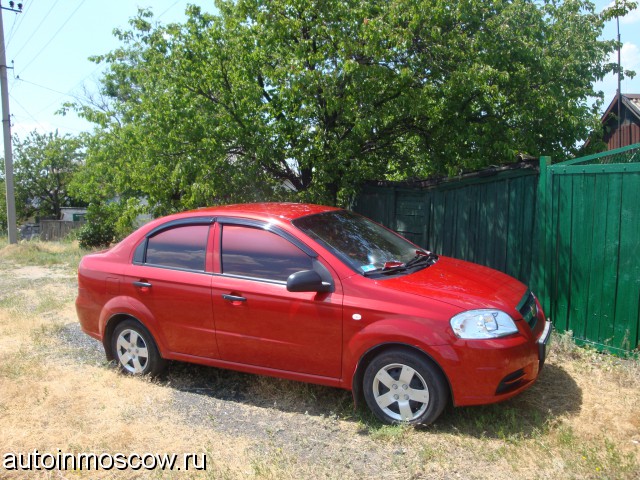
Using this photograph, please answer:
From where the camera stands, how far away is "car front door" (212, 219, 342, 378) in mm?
4195

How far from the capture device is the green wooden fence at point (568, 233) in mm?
5090

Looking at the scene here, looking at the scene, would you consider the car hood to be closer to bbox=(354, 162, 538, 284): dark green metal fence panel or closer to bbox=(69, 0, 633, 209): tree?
bbox=(354, 162, 538, 284): dark green metal fence panel

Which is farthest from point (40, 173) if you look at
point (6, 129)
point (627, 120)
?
point (627, 120)

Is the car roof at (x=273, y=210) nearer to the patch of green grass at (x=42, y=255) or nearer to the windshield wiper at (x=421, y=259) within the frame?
the windshield wiper at (x=421, y=259)

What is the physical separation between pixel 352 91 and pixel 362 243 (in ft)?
13.3

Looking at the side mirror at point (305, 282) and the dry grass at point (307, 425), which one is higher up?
the side mirror at point (305, 282)

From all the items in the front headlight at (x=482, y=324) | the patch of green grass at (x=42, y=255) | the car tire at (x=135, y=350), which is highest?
the front headlight at (x=482, y=324)

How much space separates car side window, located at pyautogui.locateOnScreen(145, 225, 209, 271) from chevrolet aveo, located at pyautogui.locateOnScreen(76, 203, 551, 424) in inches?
0.4

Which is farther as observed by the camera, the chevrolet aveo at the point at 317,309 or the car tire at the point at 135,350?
the car tire at the point at 135,350

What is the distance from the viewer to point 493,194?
6.82 meters

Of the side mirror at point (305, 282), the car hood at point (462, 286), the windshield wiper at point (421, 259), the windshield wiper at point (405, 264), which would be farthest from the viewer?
the windshield wiper at point (421, 259)

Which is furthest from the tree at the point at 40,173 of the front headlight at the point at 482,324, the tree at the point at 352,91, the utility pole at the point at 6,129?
the front headlight at the point at 482,324

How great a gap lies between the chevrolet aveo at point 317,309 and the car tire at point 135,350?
0.4 inches

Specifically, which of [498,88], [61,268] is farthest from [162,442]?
[61,268]
